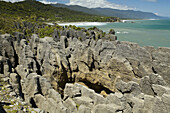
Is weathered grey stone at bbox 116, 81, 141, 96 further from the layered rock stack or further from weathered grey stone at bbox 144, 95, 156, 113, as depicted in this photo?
weathered grey stone at bbox 144, 95, 156, 113

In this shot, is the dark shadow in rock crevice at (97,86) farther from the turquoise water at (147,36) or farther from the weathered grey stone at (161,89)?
the turquoise water at (147,36)

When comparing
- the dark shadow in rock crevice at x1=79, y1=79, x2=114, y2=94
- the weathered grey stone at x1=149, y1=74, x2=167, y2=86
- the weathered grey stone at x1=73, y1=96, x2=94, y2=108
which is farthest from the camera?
the dark shadow in rock crevice at x1=79, y1=79, x2=114, y2=94

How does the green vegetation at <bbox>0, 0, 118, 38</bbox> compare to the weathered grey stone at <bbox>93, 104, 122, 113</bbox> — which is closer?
the weathered grey stone at <bbox>93, 104, 122, 113</bbox>

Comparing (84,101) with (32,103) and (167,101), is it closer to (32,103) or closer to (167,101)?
(32,103)

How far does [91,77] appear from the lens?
1512cm

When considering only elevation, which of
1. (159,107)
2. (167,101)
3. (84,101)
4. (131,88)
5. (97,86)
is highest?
(167,101)

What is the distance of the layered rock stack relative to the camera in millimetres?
9039

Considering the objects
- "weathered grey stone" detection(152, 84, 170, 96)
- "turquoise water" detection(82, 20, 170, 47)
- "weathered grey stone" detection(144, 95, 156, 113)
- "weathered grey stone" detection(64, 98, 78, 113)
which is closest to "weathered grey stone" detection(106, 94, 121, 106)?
"weathered grey stone" detection(144, 95, 156, 113)

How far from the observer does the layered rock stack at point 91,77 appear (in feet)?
29.7

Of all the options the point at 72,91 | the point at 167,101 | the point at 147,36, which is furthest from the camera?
the point at 147,36

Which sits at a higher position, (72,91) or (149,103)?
(149,103)

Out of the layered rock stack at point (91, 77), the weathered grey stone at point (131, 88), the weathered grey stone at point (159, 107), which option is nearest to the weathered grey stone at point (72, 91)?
the layered rock stack at point (91, 77)

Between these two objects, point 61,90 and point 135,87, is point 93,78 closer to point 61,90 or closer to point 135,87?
point 61,90

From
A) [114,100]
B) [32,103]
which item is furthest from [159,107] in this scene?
[32,103]
